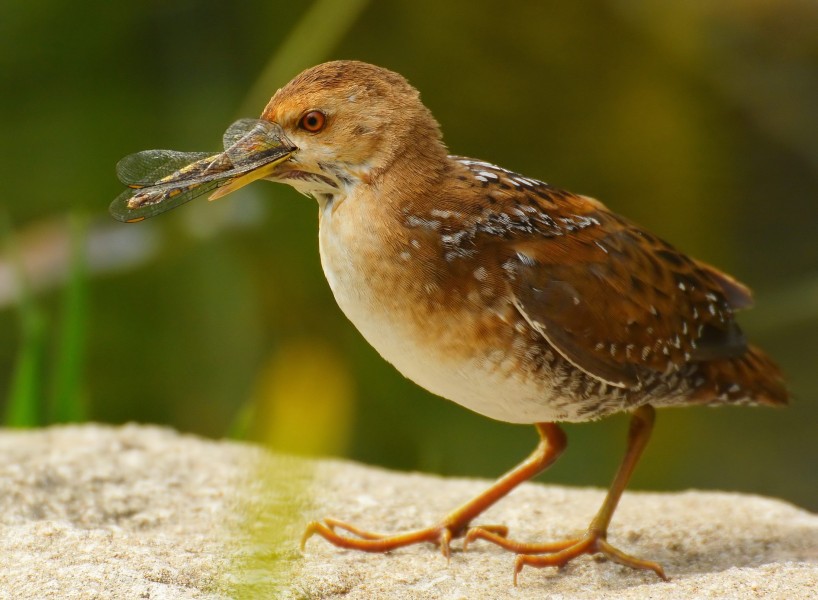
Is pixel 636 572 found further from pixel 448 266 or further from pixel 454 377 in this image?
pixel 448 266

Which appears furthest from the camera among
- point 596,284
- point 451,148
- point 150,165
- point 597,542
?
point 451,148

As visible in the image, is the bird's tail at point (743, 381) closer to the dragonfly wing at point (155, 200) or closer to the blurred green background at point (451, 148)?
the dragonfly wing at point (155, 200)

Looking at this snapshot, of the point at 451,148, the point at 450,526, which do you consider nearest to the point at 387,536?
the point at 450,526

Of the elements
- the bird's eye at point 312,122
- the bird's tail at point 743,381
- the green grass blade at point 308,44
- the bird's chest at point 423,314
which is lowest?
the bird's chest at point 423,314

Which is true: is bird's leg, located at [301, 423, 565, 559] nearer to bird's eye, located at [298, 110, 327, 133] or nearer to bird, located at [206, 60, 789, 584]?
bird, located at [206, 60, 789, 584]

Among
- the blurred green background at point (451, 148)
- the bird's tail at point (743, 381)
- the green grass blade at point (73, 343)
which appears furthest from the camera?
the blurred green background at point (451, 148)

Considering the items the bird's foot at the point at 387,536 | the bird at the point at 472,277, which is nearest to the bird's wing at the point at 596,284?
the bird at the point at 472,277

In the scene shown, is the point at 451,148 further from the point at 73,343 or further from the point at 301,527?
the point at 301,527
